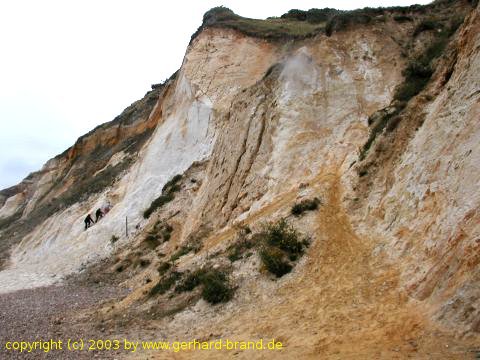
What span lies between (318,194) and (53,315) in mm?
8416

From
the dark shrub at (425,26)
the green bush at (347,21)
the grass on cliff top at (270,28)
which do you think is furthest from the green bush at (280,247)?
the grass on cliff top at (270,28)

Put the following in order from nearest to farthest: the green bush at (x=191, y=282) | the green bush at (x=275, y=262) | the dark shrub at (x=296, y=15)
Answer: the green bush at (x=275, y=262)
the green bush at (x=191, y=282)
the dark shrub at (x=296, y=15)

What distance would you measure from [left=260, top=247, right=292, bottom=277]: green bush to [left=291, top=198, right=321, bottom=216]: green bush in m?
1.99

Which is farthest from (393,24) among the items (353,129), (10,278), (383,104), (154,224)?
(10,278)

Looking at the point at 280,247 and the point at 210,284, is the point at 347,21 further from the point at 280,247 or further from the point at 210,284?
the point at 210,284

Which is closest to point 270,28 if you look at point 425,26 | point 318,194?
point 425,26

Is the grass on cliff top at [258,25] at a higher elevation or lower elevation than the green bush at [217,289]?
higher

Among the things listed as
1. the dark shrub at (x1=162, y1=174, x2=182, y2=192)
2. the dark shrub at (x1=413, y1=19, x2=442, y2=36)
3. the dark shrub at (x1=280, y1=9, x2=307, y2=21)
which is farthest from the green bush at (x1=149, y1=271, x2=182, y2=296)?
the dark shrub at (x1=280, y1=9, x2=307, y2=21)

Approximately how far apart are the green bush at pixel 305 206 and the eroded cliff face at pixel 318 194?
0.22 meters

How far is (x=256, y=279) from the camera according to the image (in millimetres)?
12102

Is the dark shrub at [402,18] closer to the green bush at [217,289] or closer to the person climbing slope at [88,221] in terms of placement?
the green bush at [217,289]

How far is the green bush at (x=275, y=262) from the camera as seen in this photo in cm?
1191

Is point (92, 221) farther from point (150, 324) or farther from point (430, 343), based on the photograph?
point (430, 343)

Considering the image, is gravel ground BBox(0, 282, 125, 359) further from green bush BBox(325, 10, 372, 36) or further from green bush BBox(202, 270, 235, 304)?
green bush BBox(325, 10, 372, 36)
